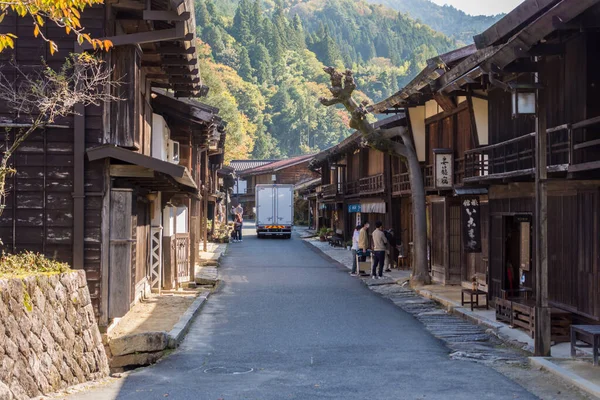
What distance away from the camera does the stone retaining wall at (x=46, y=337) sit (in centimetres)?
876

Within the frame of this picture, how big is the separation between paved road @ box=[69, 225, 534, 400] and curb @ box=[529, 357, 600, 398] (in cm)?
68

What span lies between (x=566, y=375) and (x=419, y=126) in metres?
17.0

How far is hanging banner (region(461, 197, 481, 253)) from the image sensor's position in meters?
19.8

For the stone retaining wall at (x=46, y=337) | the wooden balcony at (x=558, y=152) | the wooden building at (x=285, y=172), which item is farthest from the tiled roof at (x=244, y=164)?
the stone retaining wall at (x=46, y=337)

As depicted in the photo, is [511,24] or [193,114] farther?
[193,114]

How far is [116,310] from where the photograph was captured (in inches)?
572

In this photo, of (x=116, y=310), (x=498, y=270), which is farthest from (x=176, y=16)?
(x=498, y=270)

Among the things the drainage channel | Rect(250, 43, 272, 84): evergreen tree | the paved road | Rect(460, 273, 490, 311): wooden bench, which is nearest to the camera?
the paved road

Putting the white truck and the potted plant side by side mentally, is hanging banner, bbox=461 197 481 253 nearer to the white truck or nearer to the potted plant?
the potted plant

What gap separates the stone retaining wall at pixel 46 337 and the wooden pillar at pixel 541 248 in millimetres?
6545

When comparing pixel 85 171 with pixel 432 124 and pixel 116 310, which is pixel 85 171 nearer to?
pixel 116 310

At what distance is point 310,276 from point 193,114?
827 centimetres

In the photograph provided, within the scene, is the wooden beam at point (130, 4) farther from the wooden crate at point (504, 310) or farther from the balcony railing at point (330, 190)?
the balcony railing at point (330, 190)

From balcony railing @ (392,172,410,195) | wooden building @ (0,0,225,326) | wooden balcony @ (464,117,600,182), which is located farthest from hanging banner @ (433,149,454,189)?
wooden building @ (0,0,225,326)
